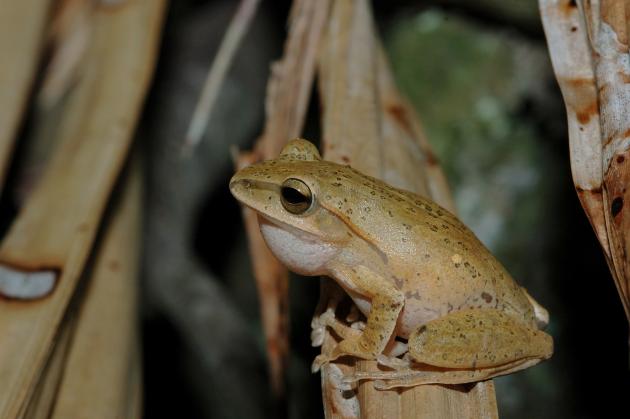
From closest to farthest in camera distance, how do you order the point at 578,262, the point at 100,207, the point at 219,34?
the point at 100,207
the point at 578,262
the point at 219,34

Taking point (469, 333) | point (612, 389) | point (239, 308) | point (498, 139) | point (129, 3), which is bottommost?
point (469, 333)

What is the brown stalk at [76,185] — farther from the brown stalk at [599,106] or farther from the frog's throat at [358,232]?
the brown stalk at [599,106]

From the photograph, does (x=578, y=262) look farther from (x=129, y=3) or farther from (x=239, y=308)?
(x=129, y=3)

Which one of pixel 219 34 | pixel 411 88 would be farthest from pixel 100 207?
pixel 411 88

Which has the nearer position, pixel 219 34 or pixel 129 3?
pixel 129 3

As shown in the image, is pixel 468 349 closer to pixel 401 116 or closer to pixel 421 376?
pixel 421 376

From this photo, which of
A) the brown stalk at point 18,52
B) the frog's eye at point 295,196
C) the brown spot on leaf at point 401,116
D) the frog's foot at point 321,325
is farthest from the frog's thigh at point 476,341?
the brown stalk at point 18,52

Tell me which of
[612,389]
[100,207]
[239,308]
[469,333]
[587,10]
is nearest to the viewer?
[469,333]

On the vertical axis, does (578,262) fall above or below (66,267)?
above
